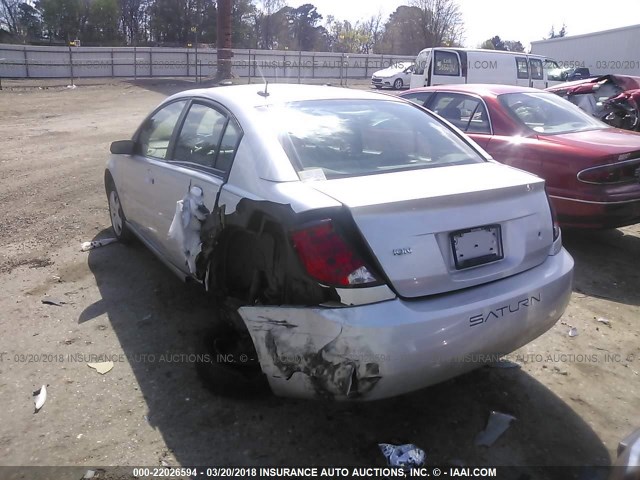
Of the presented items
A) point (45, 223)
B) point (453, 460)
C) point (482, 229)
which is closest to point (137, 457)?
point (453, 460)

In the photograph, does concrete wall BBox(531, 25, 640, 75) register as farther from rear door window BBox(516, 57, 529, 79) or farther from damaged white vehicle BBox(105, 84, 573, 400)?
damaged white vehicle BBox(105, 84, 573, 400)

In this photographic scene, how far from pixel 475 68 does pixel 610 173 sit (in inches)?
524

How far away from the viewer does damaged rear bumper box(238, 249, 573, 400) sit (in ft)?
7.77

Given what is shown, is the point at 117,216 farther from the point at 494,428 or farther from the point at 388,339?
the point at 494,428

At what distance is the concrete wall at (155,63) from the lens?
26.8 metres

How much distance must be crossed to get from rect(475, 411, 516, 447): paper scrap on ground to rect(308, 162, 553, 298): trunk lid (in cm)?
79

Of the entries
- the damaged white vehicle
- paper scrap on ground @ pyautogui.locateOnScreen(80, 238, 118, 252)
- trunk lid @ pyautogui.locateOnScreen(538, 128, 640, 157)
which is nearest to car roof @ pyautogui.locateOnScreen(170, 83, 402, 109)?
the damaged white vehicle

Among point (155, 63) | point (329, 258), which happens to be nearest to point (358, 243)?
point (329, 258)

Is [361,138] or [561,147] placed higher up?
[361,138]

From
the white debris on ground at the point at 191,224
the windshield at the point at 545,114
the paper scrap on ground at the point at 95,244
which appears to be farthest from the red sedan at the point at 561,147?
the paper scrap on ground at the point at 95,244

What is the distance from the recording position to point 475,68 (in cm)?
1722

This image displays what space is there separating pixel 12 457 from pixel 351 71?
36.0 meters

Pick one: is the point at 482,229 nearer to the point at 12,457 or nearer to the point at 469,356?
the point at 469,356

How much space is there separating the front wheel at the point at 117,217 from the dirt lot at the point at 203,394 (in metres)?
0.15
